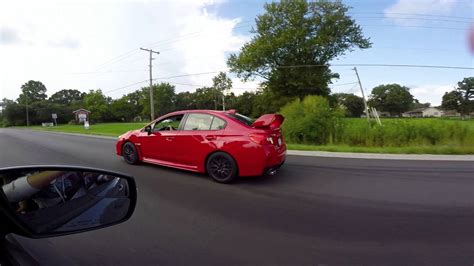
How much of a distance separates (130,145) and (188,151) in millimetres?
2223

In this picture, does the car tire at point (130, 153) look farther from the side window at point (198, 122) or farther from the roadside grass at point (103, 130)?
the roadside grass at point (103, 130)

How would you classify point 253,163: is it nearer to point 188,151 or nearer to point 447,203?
point 188,151

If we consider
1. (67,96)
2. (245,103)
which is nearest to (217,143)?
(245,103)

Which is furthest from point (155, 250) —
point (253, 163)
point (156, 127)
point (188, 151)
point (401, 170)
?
point (401, 170)

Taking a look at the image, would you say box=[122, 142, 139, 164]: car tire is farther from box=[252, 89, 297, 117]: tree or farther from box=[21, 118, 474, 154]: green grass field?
box=[252, 89, 297, 117]: tree

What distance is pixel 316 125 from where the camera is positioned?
1529cm

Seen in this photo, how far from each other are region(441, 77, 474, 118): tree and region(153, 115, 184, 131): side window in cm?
9966

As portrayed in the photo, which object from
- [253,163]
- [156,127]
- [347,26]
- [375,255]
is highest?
[347,26]

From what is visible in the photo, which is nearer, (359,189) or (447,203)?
(447,203)

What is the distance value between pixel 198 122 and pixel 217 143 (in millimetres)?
841

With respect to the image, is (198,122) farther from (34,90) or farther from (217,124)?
(34,90)

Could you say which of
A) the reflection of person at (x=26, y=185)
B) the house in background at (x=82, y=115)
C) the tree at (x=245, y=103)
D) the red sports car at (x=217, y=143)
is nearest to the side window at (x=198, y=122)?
the red sports car at (x=217, y=143)

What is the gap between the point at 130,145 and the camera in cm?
768

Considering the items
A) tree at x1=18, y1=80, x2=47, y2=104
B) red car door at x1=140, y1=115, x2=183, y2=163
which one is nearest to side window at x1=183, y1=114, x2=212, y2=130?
red car door at x1=140, y1=115, x2=183, y2=163
